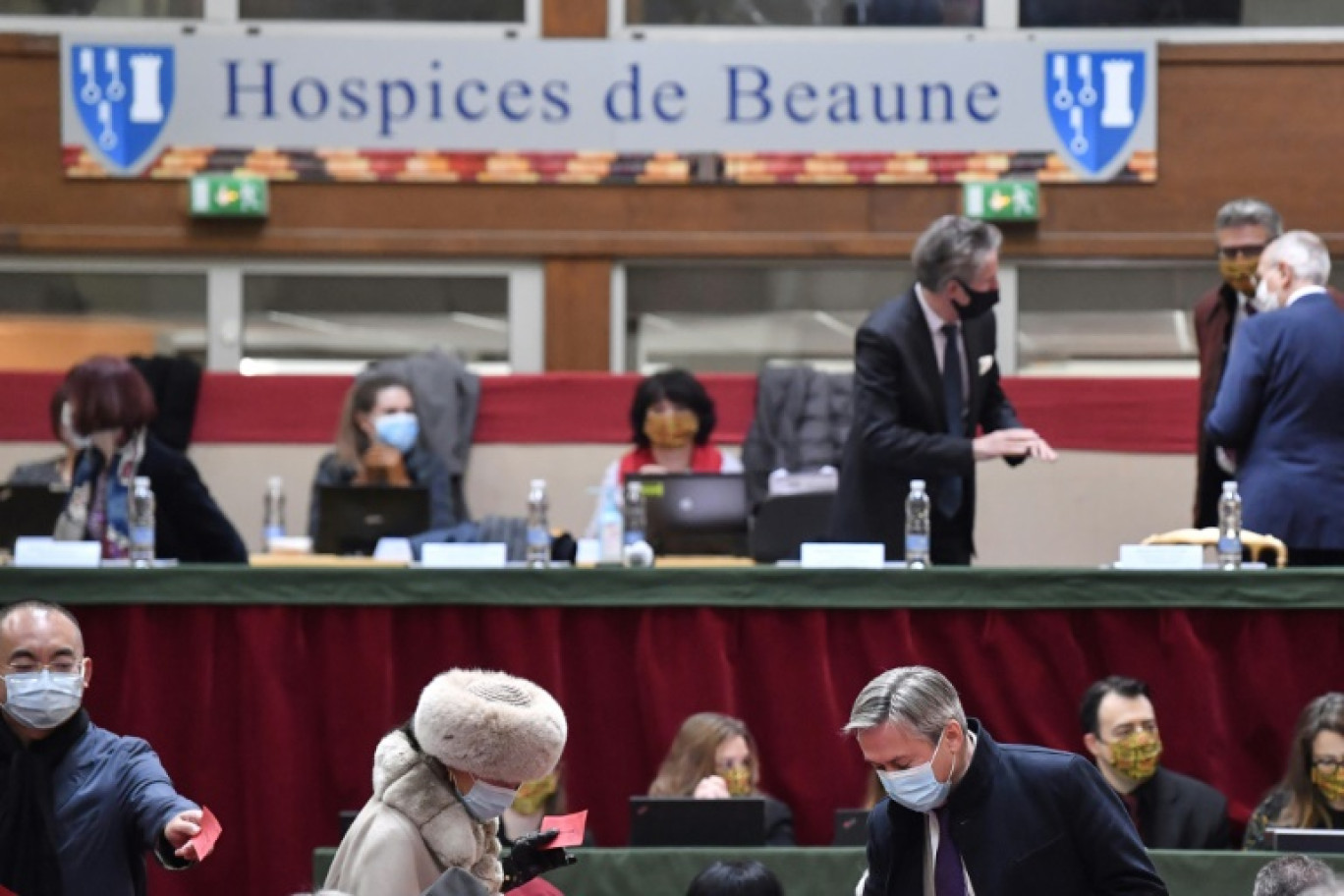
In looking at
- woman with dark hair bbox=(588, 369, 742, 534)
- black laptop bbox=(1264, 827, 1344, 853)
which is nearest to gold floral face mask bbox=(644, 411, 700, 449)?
woman with dark hair bbox=(588, 369, 742, 534)

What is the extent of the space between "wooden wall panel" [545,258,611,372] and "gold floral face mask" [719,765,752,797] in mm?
5513

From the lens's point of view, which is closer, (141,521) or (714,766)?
(714,766)

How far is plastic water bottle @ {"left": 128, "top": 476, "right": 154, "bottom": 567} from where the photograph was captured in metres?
6.97

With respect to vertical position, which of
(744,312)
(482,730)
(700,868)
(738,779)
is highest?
(744,312)

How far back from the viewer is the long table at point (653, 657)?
6.54m

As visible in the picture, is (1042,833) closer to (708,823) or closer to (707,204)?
(708,823)

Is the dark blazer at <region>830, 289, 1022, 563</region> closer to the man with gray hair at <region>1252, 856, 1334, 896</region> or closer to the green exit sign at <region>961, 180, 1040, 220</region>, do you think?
the man with gray hair at <region>1252, 856, 1334, 896</region>

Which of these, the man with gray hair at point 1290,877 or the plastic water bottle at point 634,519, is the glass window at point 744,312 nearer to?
the plastic water bottle at point 634,519

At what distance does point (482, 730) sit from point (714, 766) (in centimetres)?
210

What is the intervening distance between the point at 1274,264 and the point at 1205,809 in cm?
183

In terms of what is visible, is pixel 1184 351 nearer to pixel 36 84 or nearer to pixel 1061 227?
pixel 1061 227

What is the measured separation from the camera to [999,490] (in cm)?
1015

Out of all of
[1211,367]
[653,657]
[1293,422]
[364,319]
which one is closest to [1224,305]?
[1211,367]

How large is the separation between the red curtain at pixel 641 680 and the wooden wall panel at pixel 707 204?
5.18m
